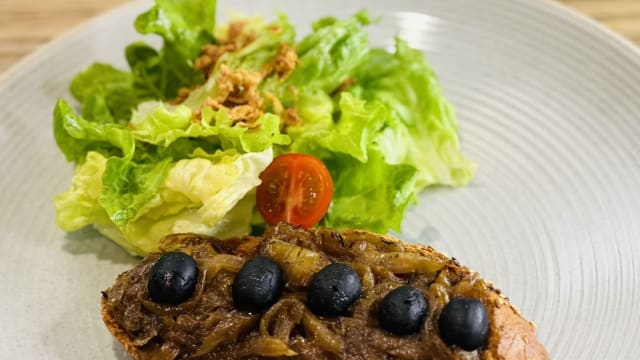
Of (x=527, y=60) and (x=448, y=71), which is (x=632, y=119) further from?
(x=448, y=71)

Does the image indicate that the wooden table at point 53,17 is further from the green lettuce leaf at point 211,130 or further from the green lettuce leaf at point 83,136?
the green lettuce leaf at point 211,130

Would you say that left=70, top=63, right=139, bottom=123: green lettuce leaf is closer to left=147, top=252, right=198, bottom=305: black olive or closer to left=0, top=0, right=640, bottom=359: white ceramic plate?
left=0, top=0, right=640, bottom=359: white ceramic plate

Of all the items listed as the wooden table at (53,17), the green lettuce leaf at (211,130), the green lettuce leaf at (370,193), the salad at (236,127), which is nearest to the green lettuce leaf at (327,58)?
the salad at (236,127)

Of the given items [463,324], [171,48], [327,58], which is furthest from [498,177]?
[171,48]

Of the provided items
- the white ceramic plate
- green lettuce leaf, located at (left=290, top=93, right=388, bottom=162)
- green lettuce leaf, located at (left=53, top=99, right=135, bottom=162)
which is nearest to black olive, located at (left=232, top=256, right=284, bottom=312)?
the white ceramic plate

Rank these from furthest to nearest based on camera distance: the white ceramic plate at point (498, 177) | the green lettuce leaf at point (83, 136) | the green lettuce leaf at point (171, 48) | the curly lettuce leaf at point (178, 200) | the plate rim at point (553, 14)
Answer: the plate rim at point (553, 14) < the green lettuce leaf at point (171, 48) < the green lettuce leaf at point (83, 136) < the curly lettuce leaf at point (178, 200) < the white ceramic plate at point (498, 177)
